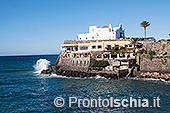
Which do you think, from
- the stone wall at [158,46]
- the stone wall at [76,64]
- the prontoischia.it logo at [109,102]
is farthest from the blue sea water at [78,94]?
the stone wall at [158,46]

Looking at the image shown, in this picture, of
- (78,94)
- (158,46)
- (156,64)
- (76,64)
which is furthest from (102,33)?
(78,94)

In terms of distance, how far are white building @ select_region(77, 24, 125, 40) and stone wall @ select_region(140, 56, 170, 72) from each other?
23403mm

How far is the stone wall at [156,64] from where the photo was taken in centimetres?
5777

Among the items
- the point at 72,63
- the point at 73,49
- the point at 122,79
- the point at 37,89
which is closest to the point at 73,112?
the point at 37,89

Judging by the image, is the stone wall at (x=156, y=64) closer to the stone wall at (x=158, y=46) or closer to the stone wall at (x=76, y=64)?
the stone wall at (x=158, y=46)

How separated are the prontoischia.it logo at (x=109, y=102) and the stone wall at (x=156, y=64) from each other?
81.0ft

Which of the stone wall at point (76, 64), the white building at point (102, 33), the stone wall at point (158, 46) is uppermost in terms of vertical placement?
the white building at point (102, 33)

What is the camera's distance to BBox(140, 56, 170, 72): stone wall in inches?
2274

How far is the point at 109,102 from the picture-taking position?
34.1m

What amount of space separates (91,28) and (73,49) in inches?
493

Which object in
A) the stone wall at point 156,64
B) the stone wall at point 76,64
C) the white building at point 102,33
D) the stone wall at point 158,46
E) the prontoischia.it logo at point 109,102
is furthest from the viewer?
the white building at point 102,33

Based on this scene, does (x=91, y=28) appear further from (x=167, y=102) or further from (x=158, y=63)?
(x=167, y=102)

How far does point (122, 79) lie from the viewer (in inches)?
2140

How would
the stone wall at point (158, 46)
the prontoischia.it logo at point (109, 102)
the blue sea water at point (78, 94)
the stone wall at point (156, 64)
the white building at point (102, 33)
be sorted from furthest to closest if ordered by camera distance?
the white building at point (102, 33), the stone wall at point (158, 46), the stone wall at point (156, 64), the prontoischia.it logo at point (109, 102), the blue sea water at point (78, 94)
